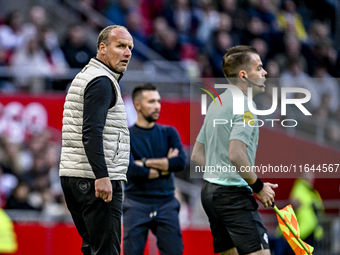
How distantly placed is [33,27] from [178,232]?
22.0ft

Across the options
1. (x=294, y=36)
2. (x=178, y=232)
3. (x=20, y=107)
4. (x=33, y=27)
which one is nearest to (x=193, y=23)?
(x=294, y=36)

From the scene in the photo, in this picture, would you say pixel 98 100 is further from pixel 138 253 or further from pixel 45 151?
pixel 45 151

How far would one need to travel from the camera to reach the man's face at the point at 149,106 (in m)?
6.39

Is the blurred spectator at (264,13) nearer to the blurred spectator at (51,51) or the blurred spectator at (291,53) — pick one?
the blurred spectator at (291,53)

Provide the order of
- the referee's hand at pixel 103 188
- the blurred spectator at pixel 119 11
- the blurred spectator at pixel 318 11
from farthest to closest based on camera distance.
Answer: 1. the blurred spectator at pixel 318 11
2. the blurred spectator at pixel 119 11
3. the referee's hand at pixel 103 188

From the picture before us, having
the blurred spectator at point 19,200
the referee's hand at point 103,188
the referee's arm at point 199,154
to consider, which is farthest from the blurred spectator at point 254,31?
A: the referee's hand at point 103,188

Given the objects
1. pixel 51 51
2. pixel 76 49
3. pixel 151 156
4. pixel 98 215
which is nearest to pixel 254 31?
pixel 76 49

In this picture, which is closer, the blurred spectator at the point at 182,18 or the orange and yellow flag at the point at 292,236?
the orange and yellow flag at the point at 292,236

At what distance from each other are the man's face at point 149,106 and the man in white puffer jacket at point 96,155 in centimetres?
190

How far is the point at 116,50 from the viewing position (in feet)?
14.8

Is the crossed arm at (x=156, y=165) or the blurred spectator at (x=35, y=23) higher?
the blurred spectator at (x=35, y=23)

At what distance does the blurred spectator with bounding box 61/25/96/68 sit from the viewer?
433 inches

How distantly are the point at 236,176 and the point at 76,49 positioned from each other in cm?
695

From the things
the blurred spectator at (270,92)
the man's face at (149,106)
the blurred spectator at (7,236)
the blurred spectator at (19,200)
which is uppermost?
the blurred spectator at (270,92)
